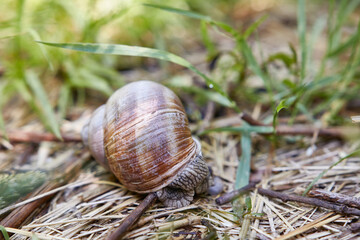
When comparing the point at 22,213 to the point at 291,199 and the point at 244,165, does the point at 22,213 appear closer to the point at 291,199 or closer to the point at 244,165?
the point at 244,165

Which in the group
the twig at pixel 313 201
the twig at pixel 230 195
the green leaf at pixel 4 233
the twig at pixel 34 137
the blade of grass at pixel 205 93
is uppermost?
the blade of grass at pixel 205 93

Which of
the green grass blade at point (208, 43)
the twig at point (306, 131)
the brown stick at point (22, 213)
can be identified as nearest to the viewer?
the brown stick at point (22, 213)

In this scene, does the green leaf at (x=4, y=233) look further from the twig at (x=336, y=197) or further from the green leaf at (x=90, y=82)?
the twig at (x=336, y=197)

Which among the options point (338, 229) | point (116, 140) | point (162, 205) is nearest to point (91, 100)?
point (116, 140)

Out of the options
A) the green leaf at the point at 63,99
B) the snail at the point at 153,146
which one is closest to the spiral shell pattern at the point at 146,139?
the snail at the point at 153,146

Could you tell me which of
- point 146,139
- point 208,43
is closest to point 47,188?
point 146,139

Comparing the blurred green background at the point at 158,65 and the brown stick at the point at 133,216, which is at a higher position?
the blurred green background at the point at 158,65

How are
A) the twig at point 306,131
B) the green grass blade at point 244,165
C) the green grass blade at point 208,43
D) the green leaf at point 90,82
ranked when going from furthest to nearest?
1. the green leaf at point 90,82
2. the green grass blade at point 208,43
3. the twig at point 306,131
4. the green grass blade at point 244,165
